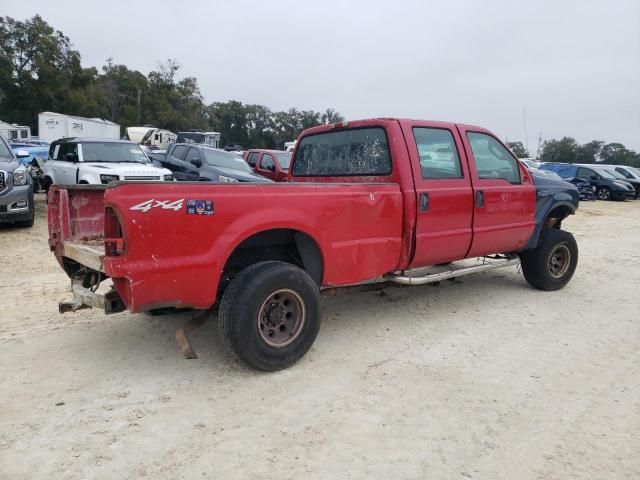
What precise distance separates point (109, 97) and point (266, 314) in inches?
2639

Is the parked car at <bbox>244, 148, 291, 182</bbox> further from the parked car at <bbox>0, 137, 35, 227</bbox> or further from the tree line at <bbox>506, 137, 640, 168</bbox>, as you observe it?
the tree line at <bbox>506, 137, 640, 168</bbox>

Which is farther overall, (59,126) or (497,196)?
(59,126)

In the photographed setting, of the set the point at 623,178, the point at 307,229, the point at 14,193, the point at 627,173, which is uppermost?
the point at 627,173

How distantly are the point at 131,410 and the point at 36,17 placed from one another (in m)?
56.0

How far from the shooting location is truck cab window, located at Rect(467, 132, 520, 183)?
5.22 metres

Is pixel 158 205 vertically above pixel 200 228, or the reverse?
pixel 158 205

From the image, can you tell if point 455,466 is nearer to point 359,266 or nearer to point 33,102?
point 359,266

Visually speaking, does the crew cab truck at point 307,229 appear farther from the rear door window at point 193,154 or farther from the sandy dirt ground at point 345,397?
the rear door window at point 193,154

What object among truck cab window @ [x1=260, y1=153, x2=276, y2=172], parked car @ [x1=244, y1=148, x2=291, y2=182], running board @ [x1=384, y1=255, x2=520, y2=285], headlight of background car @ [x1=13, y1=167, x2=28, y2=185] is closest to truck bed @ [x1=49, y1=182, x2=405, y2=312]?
running board @ [x1=384, y1=255, x2=520, y2=285]

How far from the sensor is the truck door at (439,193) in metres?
4.56

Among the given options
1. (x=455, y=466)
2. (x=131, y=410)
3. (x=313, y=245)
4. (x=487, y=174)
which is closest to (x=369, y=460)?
(x=455, y=466)

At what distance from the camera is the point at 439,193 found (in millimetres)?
4652

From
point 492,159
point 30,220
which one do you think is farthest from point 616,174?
point 30,220

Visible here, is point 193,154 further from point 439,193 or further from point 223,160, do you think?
point 439,193
